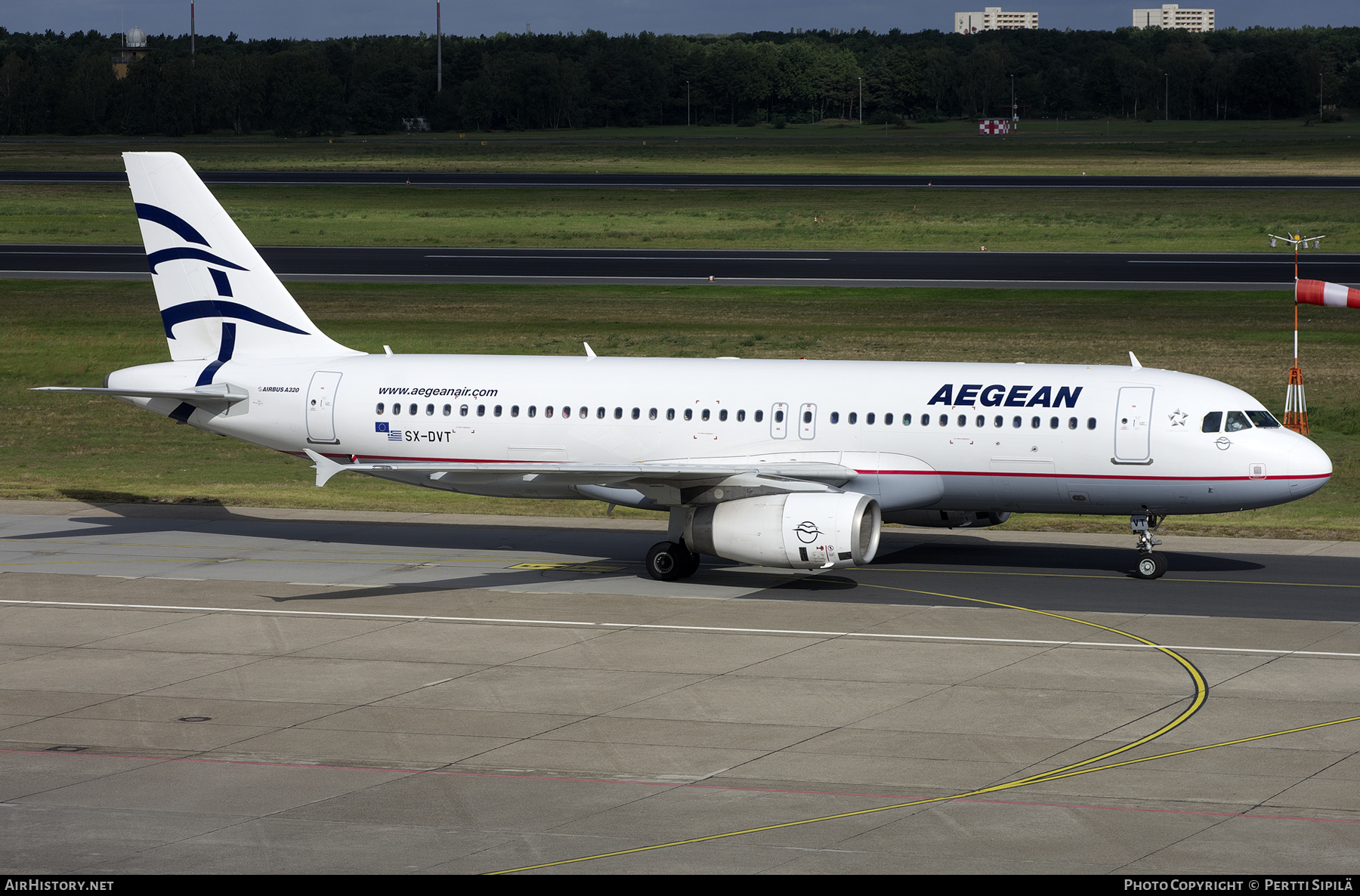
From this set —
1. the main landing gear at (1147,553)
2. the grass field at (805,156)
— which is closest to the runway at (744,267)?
the main landing gear at (1147,553)

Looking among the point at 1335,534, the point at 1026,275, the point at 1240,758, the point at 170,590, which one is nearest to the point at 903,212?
the point at 1026,275

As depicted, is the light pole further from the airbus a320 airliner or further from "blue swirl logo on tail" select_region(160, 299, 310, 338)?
"blue swirl logo on tail" select_region(160, 299, 310, 338)

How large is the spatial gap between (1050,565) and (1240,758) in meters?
13.0

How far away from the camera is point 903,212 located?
10656cm

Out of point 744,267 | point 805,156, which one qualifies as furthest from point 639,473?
point 805,156

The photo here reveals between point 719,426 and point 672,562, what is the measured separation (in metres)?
2.95

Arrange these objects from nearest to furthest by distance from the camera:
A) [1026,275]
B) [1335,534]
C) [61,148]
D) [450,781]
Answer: [450,781] < [1335,534] < [1026,275] < [61,148]

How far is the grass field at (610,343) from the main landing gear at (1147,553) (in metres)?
6.07

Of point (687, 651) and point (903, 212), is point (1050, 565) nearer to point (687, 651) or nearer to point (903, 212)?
point (687, 651)

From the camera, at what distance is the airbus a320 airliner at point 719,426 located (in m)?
30.0

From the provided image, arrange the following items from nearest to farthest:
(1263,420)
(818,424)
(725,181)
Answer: (1263,420) → (818,424) → (725,181)

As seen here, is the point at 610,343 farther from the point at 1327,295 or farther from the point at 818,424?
the point at 818,424

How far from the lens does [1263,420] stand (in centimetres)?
3052

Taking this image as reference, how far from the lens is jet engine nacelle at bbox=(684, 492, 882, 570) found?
28.9 metres
